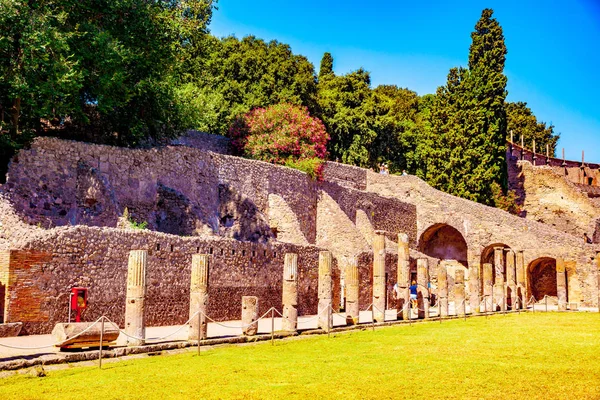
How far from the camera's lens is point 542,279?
146 feet

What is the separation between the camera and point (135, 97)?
87.6ft

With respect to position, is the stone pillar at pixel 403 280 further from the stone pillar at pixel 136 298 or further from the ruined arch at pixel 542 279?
the ruined arch at pixel 542 279

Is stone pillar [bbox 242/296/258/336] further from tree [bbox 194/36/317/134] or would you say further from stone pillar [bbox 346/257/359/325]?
tree [bbox 194/36/317/134]

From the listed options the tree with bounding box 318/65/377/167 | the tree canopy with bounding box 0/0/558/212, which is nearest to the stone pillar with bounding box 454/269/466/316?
the tree canopy with bounding box 0/0/558/212

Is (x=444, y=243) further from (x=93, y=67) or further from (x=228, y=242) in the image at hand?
(x=93, y=67)

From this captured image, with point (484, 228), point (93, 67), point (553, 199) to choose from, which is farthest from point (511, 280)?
point (93, 67)

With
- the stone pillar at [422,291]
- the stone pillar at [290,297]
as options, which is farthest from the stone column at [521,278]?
the stone pillar at [290,297]

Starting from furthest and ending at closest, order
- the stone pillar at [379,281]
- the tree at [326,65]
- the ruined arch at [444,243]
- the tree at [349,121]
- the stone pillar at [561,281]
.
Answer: the tree at [326,65] → the tree at [349,121] → the ruined arch at [444,243] → the stone pillar at [561,281] → the stone pillar at [379,281]

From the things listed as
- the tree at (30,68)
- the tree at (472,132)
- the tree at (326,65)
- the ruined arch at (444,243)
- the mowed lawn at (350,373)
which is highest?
the tree at (326,65)

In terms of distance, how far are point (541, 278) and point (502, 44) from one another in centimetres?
1748

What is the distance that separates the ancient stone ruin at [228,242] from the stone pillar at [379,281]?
0.05 metres

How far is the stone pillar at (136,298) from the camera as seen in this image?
49.8 ft

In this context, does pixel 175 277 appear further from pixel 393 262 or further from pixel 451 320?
pixel 393 262

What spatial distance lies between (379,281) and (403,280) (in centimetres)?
202
